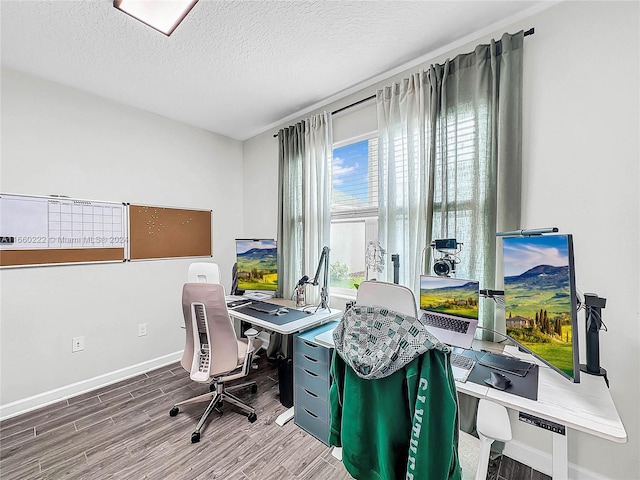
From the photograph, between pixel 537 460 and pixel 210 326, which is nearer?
pixel 537 460

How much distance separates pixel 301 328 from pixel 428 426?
1281 millimetres

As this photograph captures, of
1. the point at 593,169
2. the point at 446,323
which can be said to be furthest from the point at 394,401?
the point at 593,169

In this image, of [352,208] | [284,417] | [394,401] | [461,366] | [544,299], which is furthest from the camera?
[352,208]

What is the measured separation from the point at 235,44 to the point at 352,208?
1.59 m

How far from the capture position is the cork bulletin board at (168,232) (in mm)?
2848

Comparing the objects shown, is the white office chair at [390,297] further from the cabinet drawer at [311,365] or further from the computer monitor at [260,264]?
the computer monitor at [260,264]

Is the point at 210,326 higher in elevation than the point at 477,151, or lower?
lower

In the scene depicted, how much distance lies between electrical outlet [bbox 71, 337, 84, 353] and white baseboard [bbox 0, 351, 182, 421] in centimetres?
31

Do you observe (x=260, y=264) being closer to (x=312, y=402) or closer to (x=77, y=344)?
(x=312, y=402)

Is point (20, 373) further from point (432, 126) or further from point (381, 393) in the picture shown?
point (432, 126)

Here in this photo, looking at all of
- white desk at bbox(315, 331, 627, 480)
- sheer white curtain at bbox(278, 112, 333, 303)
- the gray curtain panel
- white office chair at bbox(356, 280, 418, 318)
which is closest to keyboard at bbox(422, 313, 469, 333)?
the gray curtain panel

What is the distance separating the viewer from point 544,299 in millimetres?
1262

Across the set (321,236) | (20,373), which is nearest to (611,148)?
(321,236)

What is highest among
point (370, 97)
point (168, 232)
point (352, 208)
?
point (370, 97)
